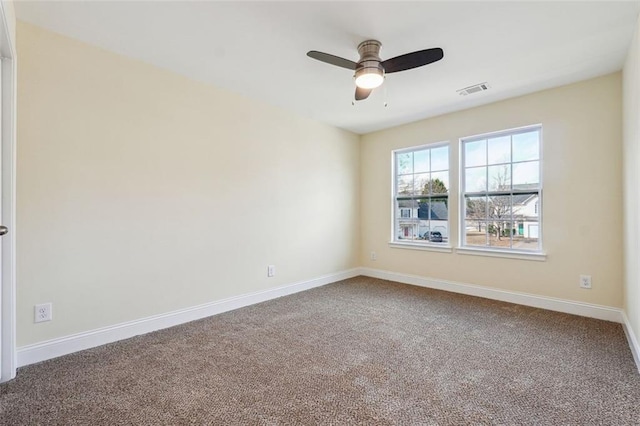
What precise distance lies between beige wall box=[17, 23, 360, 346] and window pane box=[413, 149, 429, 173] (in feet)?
5.99

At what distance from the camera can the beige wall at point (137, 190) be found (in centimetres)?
227

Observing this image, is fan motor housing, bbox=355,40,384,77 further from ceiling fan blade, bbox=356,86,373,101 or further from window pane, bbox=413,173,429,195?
window pane, bbox=413,173,429,195

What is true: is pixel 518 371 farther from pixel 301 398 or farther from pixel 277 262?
pixel 277 262

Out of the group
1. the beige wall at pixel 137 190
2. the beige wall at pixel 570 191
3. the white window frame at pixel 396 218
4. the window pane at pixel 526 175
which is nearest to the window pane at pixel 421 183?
the white window frame at pixel 396 218

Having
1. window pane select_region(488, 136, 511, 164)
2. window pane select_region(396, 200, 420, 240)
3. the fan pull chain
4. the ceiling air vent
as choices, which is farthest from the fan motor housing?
window pane select_region(396, 200, 420, 240)

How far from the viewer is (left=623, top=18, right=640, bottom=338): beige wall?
2211 mm

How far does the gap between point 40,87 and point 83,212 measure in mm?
958

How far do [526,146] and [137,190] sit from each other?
4192 millimetres

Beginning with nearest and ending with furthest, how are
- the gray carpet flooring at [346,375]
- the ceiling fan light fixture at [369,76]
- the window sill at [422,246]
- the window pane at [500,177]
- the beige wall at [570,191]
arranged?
the gray carpet flooring at [346,375]
the ceiling fan light fixture at [369,76]
the beige wall at [570,191]
the window pane at [500,177]
the window sill at [422,246]

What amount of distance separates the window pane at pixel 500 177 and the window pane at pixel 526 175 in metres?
0.07

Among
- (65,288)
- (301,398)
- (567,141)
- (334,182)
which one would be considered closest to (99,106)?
(65,288)

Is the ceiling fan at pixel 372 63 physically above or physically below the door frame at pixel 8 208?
above

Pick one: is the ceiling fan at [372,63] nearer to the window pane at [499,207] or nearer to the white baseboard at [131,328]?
the window pane at [499,207]

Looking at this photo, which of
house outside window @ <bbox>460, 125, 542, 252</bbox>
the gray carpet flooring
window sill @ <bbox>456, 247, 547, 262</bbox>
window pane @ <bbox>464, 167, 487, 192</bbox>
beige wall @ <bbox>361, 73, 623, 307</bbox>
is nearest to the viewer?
the gray carpet flooring
